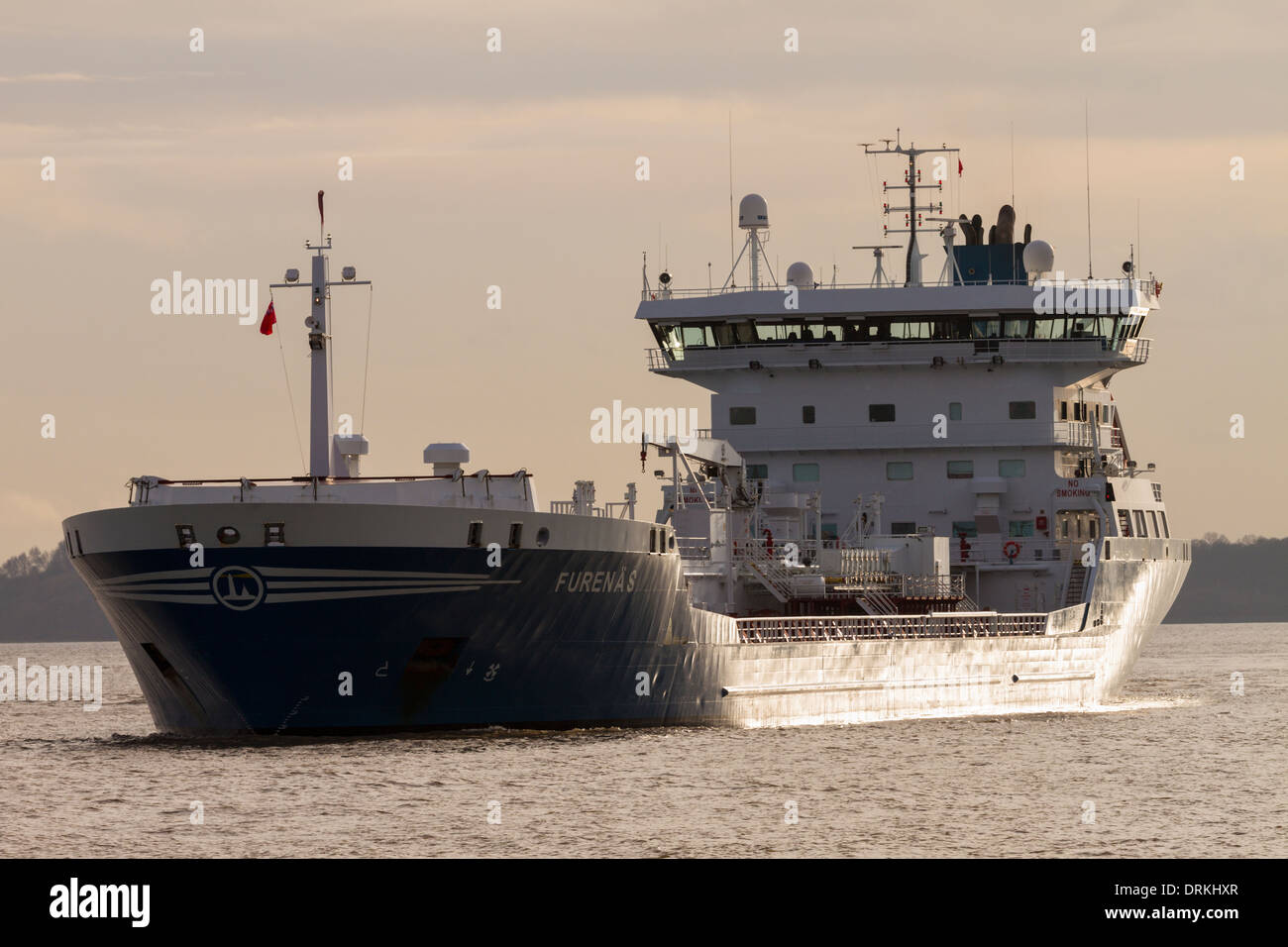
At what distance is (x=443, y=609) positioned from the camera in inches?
1178

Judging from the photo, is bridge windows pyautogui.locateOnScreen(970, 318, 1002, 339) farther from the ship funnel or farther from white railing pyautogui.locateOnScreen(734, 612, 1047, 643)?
the ship funnel

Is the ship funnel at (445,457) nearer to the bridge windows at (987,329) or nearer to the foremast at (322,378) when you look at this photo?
the foremast at (322,378)

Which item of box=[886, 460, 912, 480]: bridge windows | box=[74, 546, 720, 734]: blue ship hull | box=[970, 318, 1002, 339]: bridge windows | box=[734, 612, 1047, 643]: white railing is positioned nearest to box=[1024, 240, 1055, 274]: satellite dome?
box=[970, 318, 1002, 339]: bridge windows

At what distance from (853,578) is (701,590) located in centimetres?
385

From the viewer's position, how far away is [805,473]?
4569cm

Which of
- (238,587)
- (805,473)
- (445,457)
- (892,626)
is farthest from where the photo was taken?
(805,473)

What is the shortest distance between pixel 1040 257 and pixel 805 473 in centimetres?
890

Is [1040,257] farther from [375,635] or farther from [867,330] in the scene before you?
[375,635]

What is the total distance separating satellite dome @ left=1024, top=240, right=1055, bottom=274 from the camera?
4897cm

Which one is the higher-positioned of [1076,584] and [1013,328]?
[1013,328]
